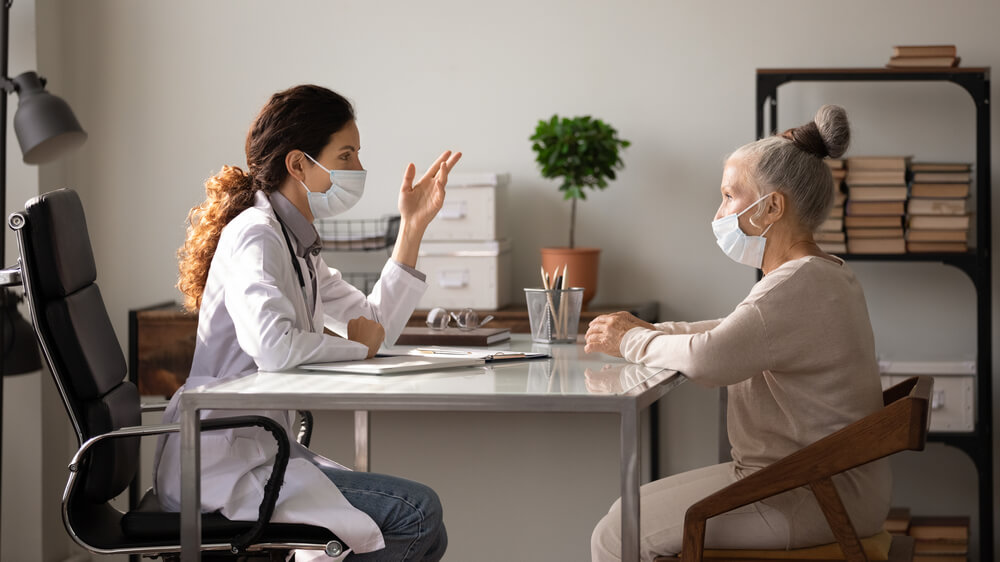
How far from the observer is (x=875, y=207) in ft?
9.95

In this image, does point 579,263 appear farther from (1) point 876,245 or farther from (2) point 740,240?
(2) point 740,240

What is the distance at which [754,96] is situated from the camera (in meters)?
3.34

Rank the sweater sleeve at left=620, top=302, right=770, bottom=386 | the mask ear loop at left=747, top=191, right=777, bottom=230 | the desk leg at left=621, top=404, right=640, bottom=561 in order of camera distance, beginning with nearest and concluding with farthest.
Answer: the desk leg at left=621, top=404, right=640, bottom=561
the sweater sleeve at left=620, top=302, right=770, bottom=386
the mask ear loop at left=747, top=191, right=777, bottom=230

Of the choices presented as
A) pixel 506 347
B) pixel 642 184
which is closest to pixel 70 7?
pixel 642 184

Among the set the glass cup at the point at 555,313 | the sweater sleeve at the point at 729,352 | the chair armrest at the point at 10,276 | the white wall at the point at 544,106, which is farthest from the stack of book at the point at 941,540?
the chair armrest at the point at 10,276

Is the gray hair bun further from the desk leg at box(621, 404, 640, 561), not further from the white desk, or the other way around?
the desk leg at box(621, 404, 640, 561)

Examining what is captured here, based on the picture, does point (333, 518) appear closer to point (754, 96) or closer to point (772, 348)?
point (772, 348)

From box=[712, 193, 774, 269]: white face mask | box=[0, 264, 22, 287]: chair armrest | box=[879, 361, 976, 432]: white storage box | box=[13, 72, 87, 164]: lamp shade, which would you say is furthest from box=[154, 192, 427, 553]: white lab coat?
box=[879, 361, 976, 432]: white storage box

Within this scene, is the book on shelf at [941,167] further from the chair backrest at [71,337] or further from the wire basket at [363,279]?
the chair backrest at [71,337]

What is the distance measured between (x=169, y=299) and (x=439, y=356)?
1.87 metres

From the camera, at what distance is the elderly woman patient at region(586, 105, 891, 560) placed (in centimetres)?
177

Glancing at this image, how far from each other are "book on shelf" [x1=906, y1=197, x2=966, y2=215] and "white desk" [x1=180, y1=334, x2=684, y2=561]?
4.88 ft

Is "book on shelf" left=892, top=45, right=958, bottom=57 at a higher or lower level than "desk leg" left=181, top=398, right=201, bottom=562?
higher

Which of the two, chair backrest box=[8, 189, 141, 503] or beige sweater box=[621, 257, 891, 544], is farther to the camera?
chair backrest box=[8, 189, 141, 503]
